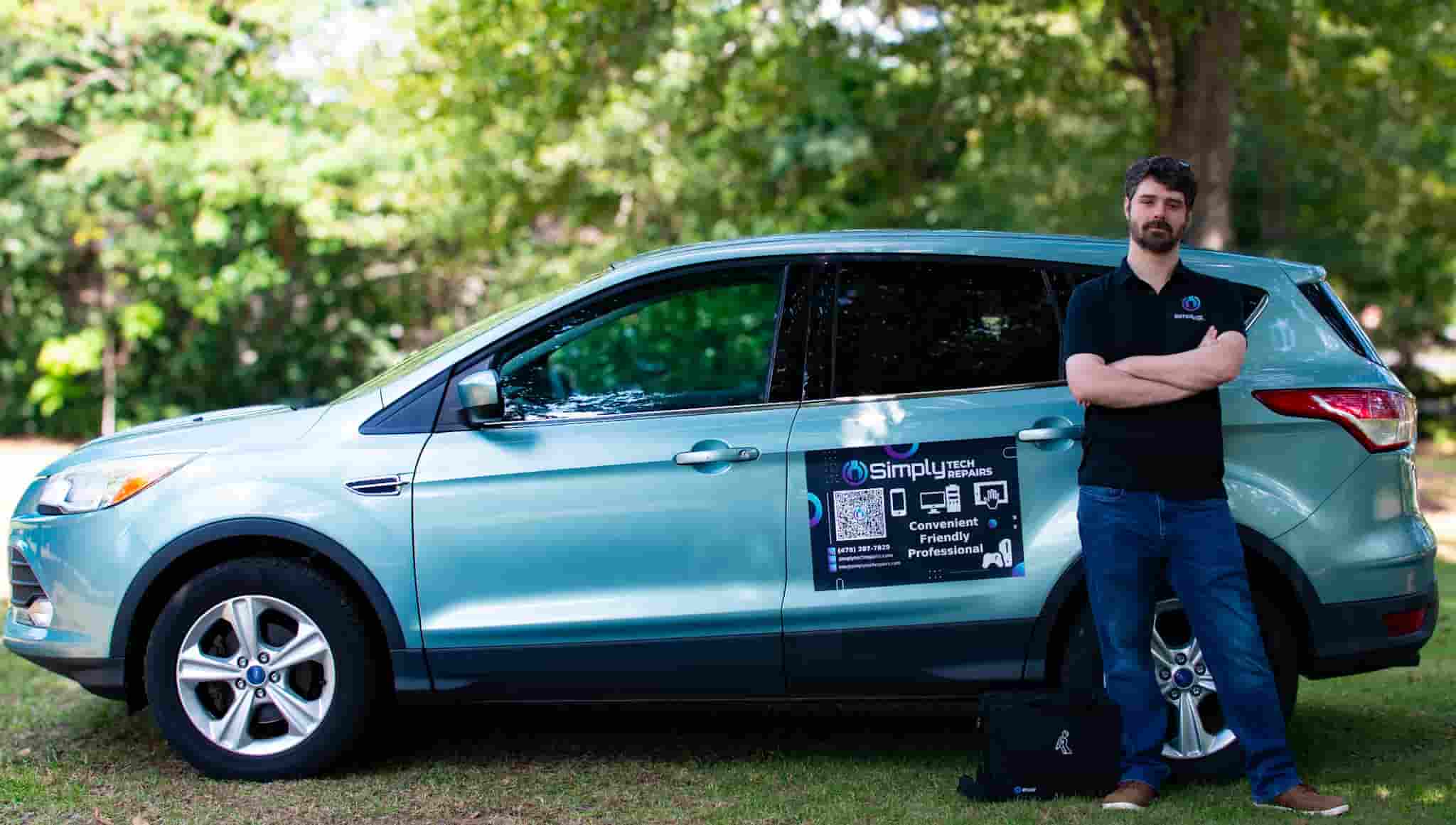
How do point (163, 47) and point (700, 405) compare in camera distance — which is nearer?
point (700, 405)

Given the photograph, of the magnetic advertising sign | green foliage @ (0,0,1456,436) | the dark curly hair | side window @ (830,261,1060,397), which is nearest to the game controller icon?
the magnetic advertising sign

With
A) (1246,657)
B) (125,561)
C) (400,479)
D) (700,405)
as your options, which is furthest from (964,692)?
(125,561)

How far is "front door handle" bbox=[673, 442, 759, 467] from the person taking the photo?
481cm

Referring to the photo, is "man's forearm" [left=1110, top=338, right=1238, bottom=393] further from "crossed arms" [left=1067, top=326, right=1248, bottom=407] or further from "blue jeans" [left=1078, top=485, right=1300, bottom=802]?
"blue jeans" [left=1078, top=485, right=1300, bottom=802]

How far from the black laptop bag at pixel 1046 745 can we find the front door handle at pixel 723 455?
3.40 ft

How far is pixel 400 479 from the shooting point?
16.1 ft

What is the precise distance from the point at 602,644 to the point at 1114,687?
1.58m

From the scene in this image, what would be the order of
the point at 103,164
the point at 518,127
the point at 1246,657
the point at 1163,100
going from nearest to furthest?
the point at 1246,657, the point at 1163,100, the point at 518,127, the point at 103,164

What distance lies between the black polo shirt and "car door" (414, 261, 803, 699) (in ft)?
3.14

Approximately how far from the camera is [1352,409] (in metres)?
4.74

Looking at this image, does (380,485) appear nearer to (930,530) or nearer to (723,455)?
(723,455)

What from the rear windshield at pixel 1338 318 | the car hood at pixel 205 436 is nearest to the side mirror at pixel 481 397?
the car hood at pixel 205 436

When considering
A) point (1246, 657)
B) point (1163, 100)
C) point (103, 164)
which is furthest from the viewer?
point (103, 164)

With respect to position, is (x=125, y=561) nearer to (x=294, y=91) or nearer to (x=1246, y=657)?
(x=1246, y=657)
